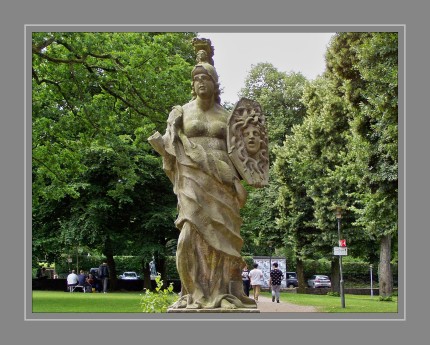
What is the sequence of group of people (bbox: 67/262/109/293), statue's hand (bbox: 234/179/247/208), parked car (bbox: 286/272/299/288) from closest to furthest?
statue's hand (bbox: 234/179/247/208) < group of people (bbox: 67/262/109/293) < parked car (bbox: 286/272/299/288)

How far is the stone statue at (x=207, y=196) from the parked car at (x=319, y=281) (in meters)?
41.8

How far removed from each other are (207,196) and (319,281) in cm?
4333

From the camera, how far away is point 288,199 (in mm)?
45812

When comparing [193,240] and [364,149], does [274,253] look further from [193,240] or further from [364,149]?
[193,240]

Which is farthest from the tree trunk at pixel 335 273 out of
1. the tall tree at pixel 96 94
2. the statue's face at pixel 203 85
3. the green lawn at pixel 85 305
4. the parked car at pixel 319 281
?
the statue's face at pixel 203 85

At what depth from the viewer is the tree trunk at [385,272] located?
35.2m

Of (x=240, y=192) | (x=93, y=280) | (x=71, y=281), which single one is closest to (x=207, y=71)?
(x=240, y=192)

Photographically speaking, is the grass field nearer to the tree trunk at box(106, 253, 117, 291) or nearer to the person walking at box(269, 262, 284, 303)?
the person walking at box(269, 262, 284, 303)

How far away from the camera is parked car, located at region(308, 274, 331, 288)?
53031 millimetres

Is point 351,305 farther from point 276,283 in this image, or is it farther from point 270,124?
point 270,124

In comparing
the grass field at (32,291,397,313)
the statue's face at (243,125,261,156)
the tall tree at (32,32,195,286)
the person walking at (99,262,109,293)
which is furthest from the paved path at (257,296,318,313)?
the person walking at (99,262,109,293)

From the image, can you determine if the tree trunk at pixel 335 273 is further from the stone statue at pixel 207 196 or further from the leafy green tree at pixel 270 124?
the stone statue at pixel 207 196

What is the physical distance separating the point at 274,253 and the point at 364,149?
105 ft

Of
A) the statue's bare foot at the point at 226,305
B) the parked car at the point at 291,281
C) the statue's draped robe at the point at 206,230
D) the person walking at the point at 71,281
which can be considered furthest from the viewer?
the parked car at the point at 291,281
